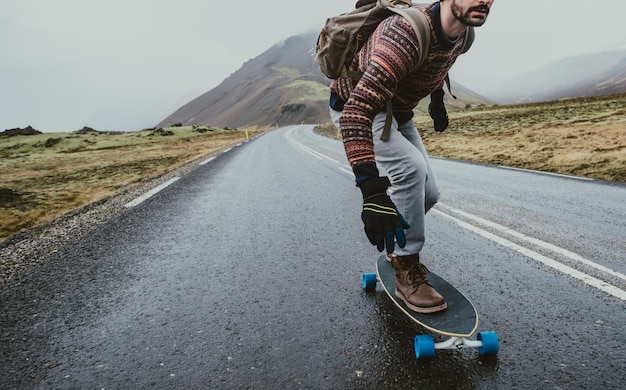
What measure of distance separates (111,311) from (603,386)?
111 inches

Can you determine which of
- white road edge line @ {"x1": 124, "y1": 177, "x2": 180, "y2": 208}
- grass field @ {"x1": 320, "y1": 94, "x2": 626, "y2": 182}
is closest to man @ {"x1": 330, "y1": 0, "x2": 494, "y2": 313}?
white road edge line @ {"x1": 124, "y1": 177, "x2": 180, "y2": 208}

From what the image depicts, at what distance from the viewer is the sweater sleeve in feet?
5.93

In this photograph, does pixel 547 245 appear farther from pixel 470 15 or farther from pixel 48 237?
pixel 48 237

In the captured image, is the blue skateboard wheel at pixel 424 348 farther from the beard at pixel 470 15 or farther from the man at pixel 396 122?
the beard at pixel 470 15

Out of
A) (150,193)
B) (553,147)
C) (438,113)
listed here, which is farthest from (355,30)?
(553,147)

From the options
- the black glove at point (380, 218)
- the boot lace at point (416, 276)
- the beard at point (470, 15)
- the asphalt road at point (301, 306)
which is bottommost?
the asphalt road at point (301, 306)

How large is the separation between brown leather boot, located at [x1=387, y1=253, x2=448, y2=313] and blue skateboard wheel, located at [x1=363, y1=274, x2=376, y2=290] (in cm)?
30

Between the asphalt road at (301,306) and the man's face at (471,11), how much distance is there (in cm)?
167

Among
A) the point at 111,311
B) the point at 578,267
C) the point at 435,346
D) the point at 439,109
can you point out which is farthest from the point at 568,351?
the point at 111,311

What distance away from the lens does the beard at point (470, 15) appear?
1.72m

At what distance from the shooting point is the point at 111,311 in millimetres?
2545

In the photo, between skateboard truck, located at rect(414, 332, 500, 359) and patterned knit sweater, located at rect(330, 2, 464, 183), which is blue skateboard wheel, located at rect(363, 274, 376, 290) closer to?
skateboard truck, located at rect(414, 332, 500, 359)

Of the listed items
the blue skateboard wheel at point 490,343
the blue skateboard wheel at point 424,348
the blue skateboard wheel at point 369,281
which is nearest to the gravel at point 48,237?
the blue skateboard wheel at point 369,281

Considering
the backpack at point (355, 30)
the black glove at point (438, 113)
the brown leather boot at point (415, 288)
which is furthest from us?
the black glove at point (438, 113)
